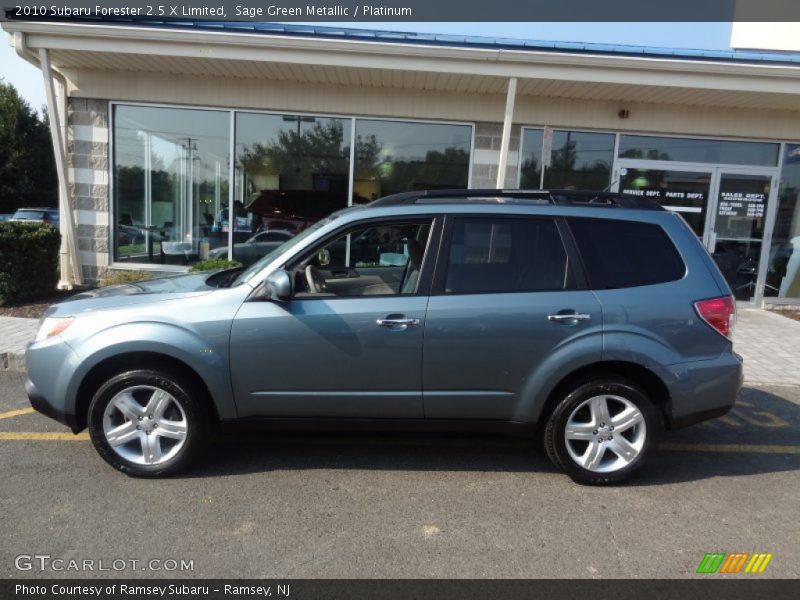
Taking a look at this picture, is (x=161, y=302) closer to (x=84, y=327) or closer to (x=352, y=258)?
(x=84, y=327)

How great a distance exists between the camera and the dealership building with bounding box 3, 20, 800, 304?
360 inches

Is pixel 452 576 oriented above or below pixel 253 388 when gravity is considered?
below

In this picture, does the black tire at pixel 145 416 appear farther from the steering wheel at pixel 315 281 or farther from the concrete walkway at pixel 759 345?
the concrete walkway at pixel 759 345

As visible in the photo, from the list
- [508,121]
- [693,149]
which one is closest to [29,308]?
[508,121]

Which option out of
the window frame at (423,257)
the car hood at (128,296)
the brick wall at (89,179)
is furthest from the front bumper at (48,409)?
the brick wall at (89,179)

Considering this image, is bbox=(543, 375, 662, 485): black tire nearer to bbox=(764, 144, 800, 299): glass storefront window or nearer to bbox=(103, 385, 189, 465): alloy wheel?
bbox=(103, 385, 189, 465): alloy wheel

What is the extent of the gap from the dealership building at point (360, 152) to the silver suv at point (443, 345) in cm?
535

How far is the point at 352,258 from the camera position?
455 centimetres

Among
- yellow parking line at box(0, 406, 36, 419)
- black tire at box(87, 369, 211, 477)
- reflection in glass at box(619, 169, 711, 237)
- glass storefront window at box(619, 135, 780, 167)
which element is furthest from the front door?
glass storefront window at box(619, 135, 780, 167)

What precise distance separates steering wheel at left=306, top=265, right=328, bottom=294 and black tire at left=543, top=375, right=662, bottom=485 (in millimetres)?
1712

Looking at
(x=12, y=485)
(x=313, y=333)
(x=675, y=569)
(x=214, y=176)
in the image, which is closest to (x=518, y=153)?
(x=214, y=176)

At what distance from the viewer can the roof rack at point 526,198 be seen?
370 centimetres

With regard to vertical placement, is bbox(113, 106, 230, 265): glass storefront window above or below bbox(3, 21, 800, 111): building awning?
below

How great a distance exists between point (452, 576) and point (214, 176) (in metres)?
8.72
